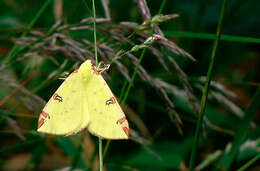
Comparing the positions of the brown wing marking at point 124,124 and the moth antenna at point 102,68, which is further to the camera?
the moth antenna at point 102,68

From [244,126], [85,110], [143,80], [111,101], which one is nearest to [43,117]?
[85,110]

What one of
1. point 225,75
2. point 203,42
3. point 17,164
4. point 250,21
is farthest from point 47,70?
point 250,21

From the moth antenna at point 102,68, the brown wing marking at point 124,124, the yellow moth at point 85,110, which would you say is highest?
the moth antenna at point 102,68

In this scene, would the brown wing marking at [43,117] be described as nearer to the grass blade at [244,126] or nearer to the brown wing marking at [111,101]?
the brown wing marking at [111,101]

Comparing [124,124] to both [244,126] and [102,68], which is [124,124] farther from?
[244,126]

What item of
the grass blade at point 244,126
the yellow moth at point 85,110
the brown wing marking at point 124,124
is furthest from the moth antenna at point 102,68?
the grass blade at point 244,126

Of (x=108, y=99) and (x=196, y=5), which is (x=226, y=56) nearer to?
(x=196, y=5)

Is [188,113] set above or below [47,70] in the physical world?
below
